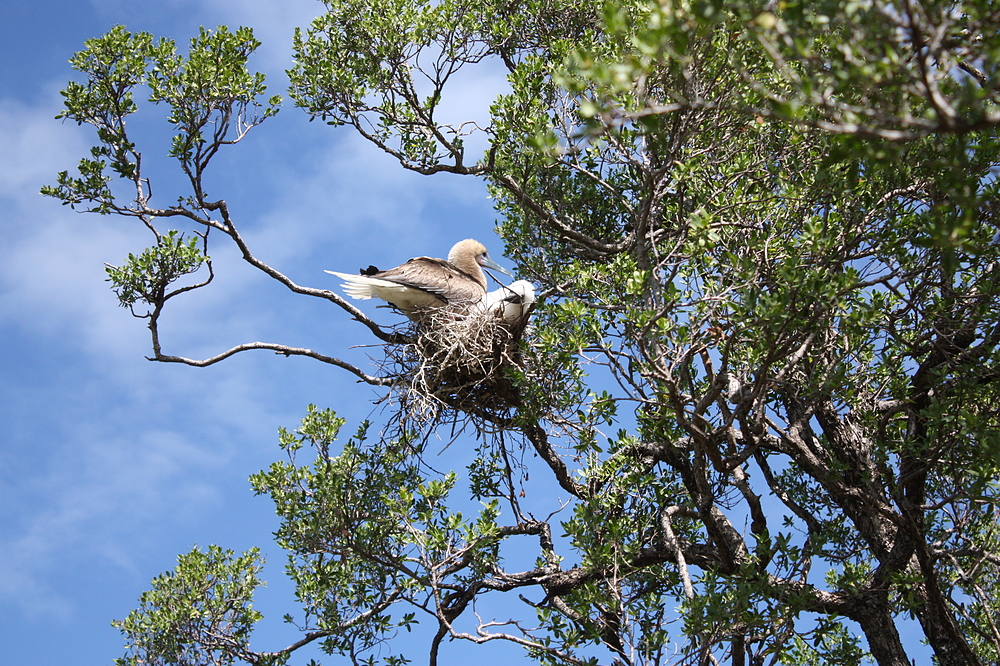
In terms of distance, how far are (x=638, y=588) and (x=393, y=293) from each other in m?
3.74

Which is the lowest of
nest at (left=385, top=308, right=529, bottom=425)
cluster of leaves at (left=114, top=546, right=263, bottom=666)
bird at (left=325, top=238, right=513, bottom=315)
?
cluster of leaves at (left=114, top=546, right=263, bottom=666)

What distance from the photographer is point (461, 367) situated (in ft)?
25.0

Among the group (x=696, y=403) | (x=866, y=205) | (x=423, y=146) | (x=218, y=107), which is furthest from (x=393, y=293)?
(x=866, y=205)

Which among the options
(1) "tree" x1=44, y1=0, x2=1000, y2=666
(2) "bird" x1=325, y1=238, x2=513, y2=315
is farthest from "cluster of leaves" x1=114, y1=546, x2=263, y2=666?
(2) "bird" x1=325, y1=238, x2=513, y2=315

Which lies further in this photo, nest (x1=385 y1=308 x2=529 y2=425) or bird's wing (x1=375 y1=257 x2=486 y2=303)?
bird's wing (x1=375 y1=257 x2=486 y2=303)

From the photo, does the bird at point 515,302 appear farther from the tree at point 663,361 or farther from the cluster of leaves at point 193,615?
the cluster of leaves at point 193,615

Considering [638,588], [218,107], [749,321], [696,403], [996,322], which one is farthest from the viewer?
[638,588]

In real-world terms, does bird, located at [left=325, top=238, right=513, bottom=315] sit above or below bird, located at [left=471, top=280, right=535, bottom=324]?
above

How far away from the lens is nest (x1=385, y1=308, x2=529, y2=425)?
7.34m

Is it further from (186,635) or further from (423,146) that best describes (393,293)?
(186,635)

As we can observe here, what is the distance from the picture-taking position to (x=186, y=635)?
767 cm

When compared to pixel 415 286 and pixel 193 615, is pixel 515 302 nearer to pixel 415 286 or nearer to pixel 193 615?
pixel 415 286

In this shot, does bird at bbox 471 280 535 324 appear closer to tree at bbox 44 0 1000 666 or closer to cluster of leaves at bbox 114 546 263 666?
tree at bbox 44 0 1000 666

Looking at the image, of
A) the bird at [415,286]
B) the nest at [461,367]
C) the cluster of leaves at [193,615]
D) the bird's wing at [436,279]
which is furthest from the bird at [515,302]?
the cluster of leaves at [193,615]
